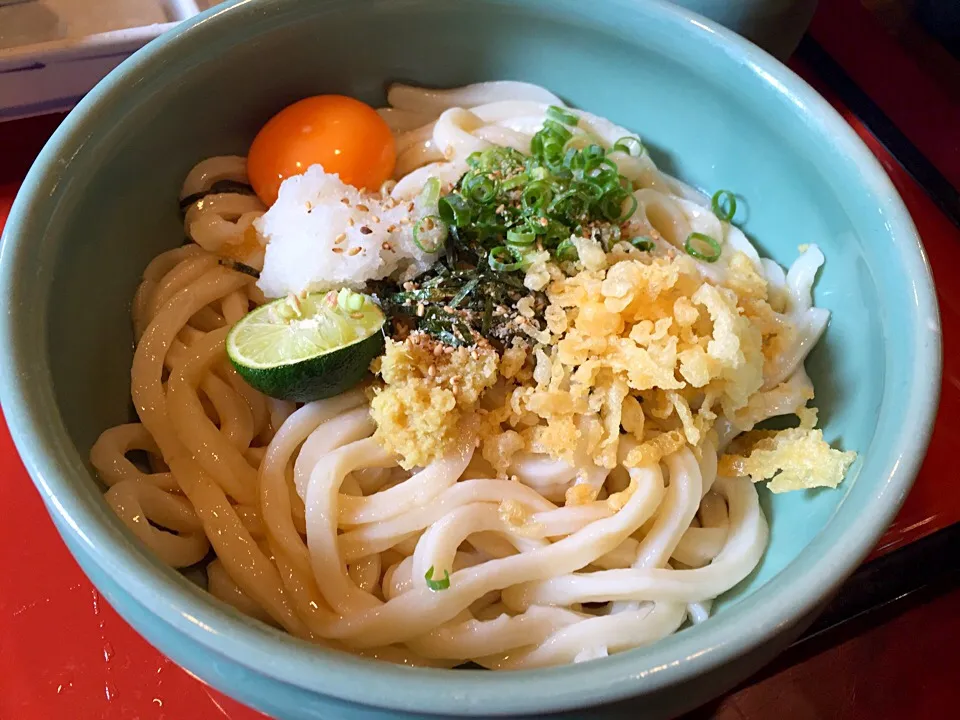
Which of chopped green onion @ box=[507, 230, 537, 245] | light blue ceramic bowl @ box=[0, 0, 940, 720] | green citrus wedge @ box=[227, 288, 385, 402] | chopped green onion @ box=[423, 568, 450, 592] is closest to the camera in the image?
light blue ceramic bowl @ box=[0, 0, 940, 720]

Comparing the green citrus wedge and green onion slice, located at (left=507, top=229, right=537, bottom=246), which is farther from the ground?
green onion slice, located at (left=507, top=229, right=537, bottom=246)

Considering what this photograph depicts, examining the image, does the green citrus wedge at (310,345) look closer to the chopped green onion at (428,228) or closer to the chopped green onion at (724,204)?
the chopped green onion at (428,228)

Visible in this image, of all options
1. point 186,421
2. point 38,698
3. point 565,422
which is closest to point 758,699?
point 565,422

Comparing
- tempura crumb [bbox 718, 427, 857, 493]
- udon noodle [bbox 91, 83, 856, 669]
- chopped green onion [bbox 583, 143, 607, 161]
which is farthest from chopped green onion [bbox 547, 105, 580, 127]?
tempura crumb [bbox 718, 427, 857, 493]

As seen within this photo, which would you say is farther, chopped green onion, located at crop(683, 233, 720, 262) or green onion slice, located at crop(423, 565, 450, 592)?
chopped green onion, located at crop(683, 233, 720, 262)

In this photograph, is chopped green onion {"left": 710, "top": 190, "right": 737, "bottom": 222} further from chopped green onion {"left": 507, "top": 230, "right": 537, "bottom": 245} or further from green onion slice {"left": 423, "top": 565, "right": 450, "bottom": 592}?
green onion slice {"left": 423, "top": 565, "right": 450, "bottom": 592}

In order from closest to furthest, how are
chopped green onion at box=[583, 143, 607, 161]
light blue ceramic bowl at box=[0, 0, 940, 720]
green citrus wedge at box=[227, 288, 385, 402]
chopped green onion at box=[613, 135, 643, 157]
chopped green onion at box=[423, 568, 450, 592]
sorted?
light blue ceramic bowl at box=[0, 0, 940, 720]
chopped green onion at box=[423, 568, 450, 592]
green citrus wedge at box=[227, 288, 385, 402]
chopped green onion at box=[583, 143, 607, 161]
chopped green onion at box=[613, 135, 643, 157]

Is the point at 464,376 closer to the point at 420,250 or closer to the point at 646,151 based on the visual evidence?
the point at 420,250
